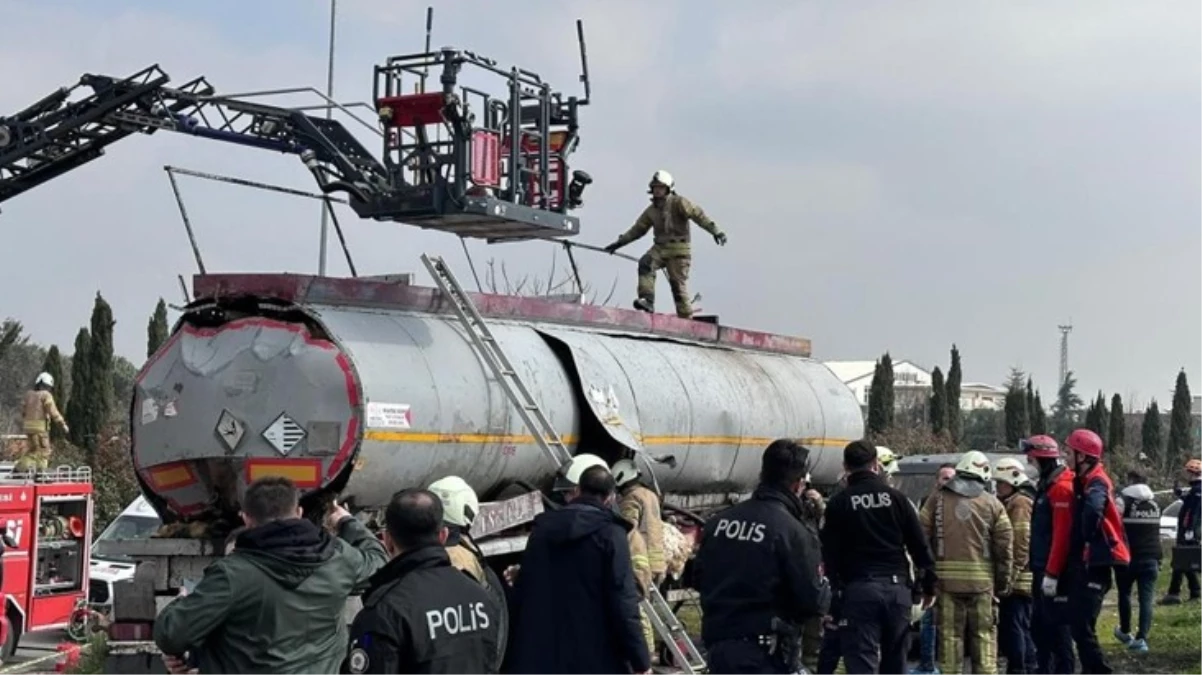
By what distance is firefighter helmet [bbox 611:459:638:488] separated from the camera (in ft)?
38.6

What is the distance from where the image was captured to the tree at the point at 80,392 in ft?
112

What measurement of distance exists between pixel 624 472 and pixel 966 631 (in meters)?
2.83

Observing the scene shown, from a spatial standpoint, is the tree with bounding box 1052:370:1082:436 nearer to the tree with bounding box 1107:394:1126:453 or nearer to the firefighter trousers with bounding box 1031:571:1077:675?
the tree with bounding box 1107:394:1126:453

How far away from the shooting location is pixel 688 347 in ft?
50.4

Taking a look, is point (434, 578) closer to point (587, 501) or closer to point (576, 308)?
point (587, 501)

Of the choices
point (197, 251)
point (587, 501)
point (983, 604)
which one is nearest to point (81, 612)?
Answer: point (197, 251)

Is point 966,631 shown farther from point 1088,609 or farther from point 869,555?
point 869,555

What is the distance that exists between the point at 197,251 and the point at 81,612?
23.1 feet

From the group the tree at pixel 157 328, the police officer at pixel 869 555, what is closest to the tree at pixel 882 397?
the tree at pixel 157 328

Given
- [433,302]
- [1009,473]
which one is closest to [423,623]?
[433,302]

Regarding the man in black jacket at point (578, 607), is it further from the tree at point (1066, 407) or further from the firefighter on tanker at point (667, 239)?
the tree at point (1066, 407)

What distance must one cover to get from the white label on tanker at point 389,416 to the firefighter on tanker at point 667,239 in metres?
5.31

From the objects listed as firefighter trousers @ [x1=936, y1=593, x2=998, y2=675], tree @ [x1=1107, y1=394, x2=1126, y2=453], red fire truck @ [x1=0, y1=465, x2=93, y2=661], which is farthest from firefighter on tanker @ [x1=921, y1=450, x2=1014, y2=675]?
tree @ [x1=1107, y1=394, x2=1126, y2=453]

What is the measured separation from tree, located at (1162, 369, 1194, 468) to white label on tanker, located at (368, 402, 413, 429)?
50.7 m
